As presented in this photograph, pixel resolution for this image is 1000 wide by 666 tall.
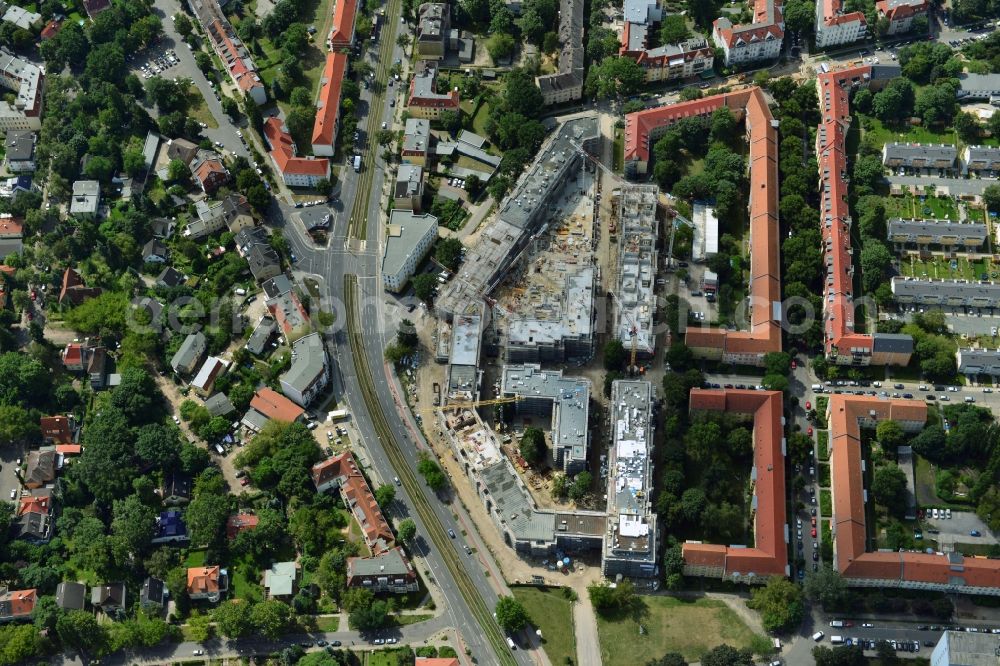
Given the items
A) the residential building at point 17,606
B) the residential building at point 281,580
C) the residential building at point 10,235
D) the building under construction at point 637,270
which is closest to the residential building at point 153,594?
the residential building at point 281,580

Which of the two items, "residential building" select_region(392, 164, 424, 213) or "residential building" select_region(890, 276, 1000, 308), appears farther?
"residential building" select_region(392, 164, 424, 213)

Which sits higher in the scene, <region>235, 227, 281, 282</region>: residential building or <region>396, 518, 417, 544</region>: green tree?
<region>235, 227, 281, 282</region>: residential building

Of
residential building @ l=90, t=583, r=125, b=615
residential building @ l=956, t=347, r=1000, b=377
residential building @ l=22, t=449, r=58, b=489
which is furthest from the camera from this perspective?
residential building @ l=956, t=347, r=1000, b=377

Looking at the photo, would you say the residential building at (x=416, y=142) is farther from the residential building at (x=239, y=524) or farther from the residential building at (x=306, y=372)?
the residential building at (x=239, y=524)

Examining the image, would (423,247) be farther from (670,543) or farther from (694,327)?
(670,543)

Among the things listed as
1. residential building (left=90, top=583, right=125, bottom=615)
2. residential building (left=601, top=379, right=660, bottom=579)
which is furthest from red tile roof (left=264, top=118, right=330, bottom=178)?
residential building (left=90, top=583, right=125, bottom=615)

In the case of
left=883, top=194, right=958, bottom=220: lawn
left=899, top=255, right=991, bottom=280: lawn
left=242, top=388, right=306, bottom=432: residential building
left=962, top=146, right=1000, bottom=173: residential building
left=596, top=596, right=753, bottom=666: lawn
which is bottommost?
left=596, top=596, right=753, bottom=666: lawn

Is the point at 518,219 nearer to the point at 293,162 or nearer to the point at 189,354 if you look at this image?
the point at 293,162

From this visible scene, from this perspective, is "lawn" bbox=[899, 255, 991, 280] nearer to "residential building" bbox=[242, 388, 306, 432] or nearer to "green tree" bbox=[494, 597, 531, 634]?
"green tree" bbox=[494, 597, 531, 634]

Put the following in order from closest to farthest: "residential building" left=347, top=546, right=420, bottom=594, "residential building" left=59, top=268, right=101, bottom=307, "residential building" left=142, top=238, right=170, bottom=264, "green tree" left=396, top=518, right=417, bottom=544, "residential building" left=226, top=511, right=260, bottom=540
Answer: "residential building" left=347, top=546, right=420, bottom=594 < "green tree" left=396, top=518, right=417, bottom=544 < "residential building" left=226, top=511, right=260, bottom=540 < "residential building" left=59, top=268, right=101, bottom=307 < "residential building" left=142, top=238, right=170, bottom=264
